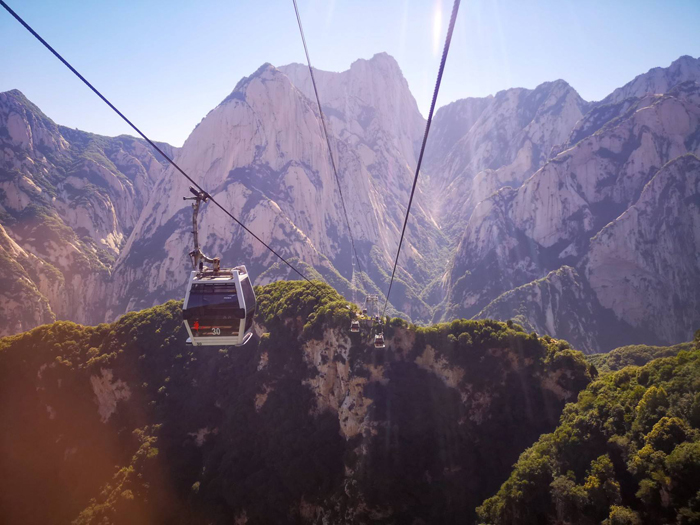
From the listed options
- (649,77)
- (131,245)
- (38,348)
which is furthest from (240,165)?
(649,77)

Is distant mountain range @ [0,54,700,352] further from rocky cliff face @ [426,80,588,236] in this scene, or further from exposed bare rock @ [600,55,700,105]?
rocky cliff face @ [426,80,588,236]

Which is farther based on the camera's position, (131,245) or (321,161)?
(321,161)

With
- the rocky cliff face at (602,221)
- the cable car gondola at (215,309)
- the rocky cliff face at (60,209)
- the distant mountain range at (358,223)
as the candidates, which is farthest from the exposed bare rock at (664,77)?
the rocky cliff face at (60,209)

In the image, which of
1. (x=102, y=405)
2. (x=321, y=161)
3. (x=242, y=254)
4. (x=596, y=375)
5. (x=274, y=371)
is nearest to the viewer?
(x=596, y=375)

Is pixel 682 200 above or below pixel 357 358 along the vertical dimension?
above

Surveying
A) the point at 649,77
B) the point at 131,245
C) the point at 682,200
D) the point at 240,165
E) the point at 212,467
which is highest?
the point at 649,77

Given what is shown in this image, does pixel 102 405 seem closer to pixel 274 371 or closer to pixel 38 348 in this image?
pixel 38 348

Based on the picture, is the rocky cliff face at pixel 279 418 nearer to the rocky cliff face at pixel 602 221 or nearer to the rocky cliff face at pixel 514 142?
the rocky cliff face at pixel 602 221

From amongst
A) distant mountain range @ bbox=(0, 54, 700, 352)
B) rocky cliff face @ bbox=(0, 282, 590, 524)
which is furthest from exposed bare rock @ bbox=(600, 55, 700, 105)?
rocky cliff face @ bbox=(0, 282, 590, 524)
